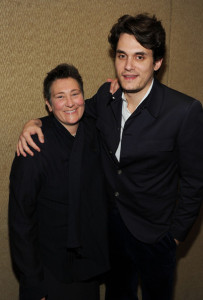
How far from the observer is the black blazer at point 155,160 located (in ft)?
5.47

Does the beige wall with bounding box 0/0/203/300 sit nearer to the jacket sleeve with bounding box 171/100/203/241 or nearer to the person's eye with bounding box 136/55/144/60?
the person's eye with bounding box 136/55/144/60

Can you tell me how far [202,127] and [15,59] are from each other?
1053mm

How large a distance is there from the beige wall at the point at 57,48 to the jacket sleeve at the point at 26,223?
0.44 metres

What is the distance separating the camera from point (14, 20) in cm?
180

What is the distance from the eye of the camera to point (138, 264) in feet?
6.50

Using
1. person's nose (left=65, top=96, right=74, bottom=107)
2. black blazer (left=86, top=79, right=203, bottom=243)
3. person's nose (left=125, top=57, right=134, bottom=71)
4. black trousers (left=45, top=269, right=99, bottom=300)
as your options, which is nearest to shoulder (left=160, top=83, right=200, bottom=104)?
black blazer (left=86, top=79, right=203, bottom=243)

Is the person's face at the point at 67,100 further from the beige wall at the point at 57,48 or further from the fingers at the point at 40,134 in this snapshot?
the beige wall at the point at 57,48

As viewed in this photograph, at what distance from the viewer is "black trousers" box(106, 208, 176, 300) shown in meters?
1.89

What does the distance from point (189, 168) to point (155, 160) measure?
0.18 meters

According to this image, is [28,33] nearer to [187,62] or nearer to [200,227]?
[187,62]

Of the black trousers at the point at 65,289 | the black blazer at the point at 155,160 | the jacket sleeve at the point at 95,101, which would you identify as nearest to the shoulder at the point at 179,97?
the black blazer at the point at 155,160

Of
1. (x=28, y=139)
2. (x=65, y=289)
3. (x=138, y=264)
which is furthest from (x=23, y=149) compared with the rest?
(x=138, y=264)

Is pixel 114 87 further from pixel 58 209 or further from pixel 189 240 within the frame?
pixel 189 240

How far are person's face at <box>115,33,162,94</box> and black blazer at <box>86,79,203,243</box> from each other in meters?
0.11
